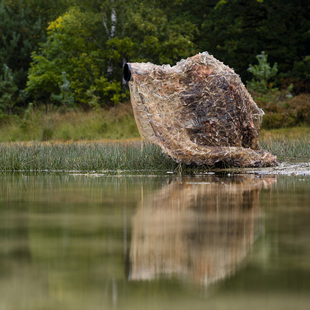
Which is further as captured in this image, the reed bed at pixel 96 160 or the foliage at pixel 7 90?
the foliage at pixel 7 90

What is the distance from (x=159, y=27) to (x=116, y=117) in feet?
32.4

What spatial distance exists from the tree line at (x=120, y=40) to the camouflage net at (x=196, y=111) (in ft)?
50.3

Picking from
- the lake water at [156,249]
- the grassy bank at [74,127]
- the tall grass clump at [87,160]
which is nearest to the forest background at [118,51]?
the grassy bank at [74,127]

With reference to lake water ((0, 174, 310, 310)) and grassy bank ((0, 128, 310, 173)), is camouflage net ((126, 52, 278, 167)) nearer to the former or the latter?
grassy bank ((0, 128, 310, 173))

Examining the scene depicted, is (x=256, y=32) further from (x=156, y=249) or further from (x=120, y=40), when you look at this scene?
(x=156, y=249)

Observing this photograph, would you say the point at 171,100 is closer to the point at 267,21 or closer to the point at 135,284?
the point at 135,284

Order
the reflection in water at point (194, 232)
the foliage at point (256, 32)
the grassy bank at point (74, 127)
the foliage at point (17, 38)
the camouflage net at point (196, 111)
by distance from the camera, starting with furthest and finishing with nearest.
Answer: the foliage at point (17, 38) → the foliage at point (256, 32) → the grassy bank at point (74, 127) → the camouflage net at point (196, 111) → the reflection in water at point (194, 232)

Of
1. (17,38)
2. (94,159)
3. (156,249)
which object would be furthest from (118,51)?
(156,249)

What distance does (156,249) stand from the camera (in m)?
4.06

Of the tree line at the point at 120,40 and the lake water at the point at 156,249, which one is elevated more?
the tree line at the point at 120,40

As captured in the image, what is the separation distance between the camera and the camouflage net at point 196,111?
10.5 m

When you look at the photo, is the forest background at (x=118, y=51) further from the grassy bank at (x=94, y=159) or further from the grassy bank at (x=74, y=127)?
the grassy bank at (x=94, y=159)

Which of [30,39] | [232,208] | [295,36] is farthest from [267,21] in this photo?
[232,208]

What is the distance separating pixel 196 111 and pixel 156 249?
23.7ft
